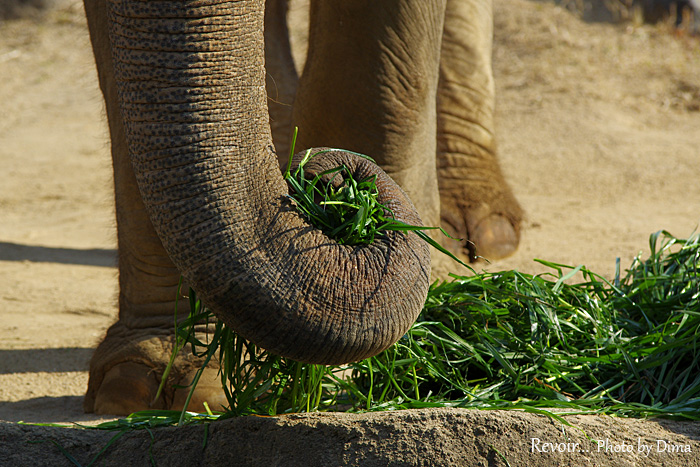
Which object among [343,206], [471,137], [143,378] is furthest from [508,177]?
[343,206]

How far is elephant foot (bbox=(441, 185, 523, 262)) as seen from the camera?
12.0 ft

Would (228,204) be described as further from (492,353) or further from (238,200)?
(492,353)

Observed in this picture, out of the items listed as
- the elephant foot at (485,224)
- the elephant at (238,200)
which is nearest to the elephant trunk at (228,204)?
the elephant at (238,200)

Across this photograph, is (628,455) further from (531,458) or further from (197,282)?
(197,282)

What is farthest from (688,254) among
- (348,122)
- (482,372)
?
(348,122)

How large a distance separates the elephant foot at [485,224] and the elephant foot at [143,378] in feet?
5.21

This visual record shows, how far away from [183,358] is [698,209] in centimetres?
330

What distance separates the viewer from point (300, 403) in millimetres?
1861

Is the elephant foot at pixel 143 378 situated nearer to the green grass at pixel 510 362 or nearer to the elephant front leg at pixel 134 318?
the elephant front leg at pixel 134 318

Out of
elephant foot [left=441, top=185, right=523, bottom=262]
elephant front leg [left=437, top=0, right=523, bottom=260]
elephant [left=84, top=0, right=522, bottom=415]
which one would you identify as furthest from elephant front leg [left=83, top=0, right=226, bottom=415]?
elephant front leg [left=437, top=0, right=523, bottom=260]

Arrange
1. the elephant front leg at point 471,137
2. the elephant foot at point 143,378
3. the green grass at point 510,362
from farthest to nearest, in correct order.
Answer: the elephant front leg at point 471,137, the elephant foot at point 143,378, the green grass at point 510,362

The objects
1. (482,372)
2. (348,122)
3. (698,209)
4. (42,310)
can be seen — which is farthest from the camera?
(698,209)

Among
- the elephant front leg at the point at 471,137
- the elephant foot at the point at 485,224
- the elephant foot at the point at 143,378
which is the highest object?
the elephant front leg at the point at 471,137

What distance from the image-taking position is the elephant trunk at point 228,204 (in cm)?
145
